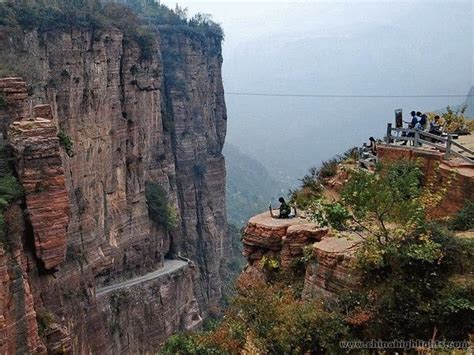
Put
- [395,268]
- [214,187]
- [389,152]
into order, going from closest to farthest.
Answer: [395,268]
[389,152]
[214,187]

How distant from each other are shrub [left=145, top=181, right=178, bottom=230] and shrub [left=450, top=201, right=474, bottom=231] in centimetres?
3129

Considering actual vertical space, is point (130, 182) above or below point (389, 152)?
below

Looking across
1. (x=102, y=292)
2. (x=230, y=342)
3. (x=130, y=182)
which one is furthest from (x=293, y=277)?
(x=130, y=182)

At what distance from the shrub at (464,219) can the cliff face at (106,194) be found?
10.6 meters

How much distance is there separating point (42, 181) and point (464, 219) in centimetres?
1147

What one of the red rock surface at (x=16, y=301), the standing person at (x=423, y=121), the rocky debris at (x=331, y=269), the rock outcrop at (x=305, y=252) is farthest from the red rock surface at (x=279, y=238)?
the red rock surface at (x=16, y=301)

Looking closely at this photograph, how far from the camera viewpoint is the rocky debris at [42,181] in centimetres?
1641

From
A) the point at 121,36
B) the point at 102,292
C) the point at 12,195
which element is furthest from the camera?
the point at 121,36

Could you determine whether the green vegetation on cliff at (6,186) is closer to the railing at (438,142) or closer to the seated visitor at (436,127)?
the railing at (438,142)

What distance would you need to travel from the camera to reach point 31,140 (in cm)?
1644

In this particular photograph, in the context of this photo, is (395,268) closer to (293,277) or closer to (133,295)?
(293,277)

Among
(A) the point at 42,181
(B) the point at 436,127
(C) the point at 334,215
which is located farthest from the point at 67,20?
(C) the point at 334,215

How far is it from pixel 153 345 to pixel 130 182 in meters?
10.2

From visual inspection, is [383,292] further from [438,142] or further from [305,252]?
[438,142]
